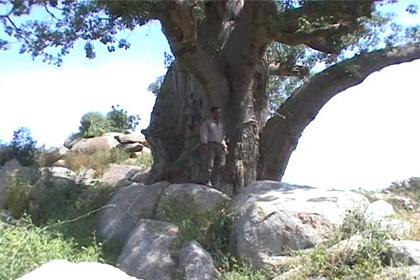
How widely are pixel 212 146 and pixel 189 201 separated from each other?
158cm

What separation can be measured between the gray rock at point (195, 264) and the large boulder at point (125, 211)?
4.22ft

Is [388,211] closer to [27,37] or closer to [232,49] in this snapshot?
[232,49]

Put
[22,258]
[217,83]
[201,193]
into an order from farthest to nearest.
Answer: [217,83]
[201,193]
[22,258]

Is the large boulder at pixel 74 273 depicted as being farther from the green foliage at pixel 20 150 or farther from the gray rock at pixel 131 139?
the gray rock at pixel 131 139

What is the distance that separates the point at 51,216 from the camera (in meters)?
9.30

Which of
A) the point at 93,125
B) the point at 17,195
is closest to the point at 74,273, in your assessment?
the point at 17,195

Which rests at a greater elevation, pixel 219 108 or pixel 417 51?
pixel 417 51

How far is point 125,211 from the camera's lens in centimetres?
872

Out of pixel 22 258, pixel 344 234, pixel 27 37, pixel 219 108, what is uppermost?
pixel 27 37

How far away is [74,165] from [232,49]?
16.6 feet

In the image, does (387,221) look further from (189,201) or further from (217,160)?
(217,160)

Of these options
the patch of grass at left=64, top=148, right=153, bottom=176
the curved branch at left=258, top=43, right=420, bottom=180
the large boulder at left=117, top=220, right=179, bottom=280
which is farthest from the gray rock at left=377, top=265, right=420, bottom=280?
the patch of grass at left=64, top=148, right=153, bottom=176

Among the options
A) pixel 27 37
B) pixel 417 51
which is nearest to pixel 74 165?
pixel 27 37

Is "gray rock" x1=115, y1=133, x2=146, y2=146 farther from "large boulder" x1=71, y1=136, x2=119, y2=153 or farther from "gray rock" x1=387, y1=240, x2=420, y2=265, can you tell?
"gray rock" x1=387, y1=240, x2=420, y2=265
